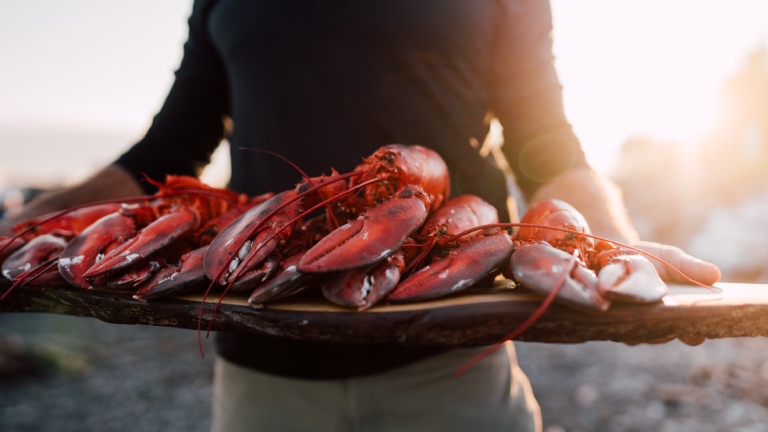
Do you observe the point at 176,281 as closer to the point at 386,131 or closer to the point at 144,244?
the point at 144,244

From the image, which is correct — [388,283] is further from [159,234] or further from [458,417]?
[458,417]

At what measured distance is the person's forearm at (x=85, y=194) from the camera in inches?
66.7

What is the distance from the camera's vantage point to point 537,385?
4.79 m

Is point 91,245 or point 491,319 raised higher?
point 91,245

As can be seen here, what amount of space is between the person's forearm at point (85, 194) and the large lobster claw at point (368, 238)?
4.61 feet

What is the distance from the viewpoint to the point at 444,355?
1.61 meters

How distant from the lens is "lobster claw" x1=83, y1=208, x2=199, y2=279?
3.71 ft

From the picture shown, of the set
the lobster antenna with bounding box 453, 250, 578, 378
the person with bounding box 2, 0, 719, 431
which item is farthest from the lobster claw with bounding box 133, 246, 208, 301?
the lobster antenna with bounding box 453, 250, 578, 378

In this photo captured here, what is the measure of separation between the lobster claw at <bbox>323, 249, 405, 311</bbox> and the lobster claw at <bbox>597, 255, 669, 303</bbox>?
18.0 inches

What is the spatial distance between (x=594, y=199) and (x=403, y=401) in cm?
105

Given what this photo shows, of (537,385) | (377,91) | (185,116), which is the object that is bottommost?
(537,385)

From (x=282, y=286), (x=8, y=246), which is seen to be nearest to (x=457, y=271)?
(x=282, y=286)

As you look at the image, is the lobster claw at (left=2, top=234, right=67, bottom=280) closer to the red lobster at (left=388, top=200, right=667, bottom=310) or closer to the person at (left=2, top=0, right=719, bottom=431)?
the person at (left=2, top=0, right=719, bottom=431)

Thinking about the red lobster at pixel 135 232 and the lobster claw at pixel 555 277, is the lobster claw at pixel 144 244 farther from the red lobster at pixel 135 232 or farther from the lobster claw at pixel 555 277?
the lobster claw at pixel 555 277
